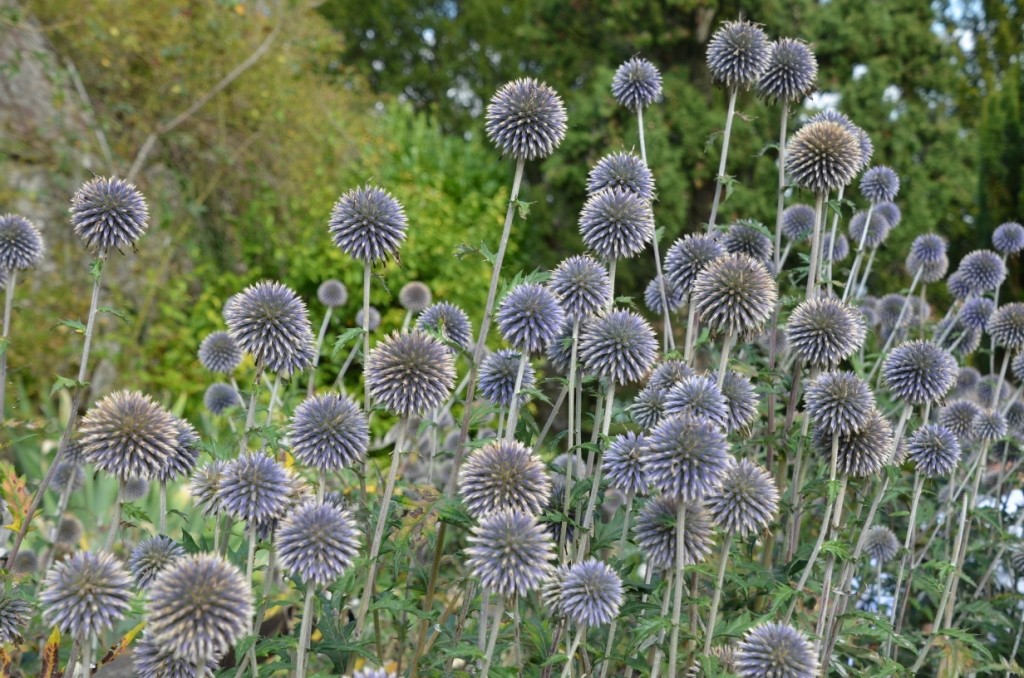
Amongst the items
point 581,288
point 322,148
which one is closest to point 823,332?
point 581,288

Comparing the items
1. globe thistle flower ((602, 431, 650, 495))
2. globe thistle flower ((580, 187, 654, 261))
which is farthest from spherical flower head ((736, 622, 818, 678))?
globe thistle flower ((580, 187, 654, 261))

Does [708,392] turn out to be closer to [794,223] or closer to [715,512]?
[715,512]

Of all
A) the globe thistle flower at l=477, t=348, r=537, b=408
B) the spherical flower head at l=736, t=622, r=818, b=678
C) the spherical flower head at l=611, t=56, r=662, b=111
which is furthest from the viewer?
the spherical flower head at l=611, t=56, r=662, b=111

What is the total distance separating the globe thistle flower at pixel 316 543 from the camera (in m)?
1.90

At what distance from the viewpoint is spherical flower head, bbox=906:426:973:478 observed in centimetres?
291

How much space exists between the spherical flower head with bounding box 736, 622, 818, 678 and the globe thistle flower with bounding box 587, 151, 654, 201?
149 cm

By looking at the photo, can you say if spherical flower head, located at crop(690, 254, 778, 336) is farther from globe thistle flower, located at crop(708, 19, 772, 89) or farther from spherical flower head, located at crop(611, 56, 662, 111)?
spherical flower head, located at crop(611, 56, 662, 111)

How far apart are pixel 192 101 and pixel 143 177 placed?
0.80 metres

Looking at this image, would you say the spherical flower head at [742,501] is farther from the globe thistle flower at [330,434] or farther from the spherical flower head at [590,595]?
the globe thistle flower at [330,434]

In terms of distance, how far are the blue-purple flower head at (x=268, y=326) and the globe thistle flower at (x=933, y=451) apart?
2.01 meters

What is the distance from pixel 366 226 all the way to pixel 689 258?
3.46 ft

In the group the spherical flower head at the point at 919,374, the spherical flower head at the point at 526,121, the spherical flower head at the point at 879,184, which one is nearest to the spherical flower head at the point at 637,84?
the spherical flower head at the point at 526,121

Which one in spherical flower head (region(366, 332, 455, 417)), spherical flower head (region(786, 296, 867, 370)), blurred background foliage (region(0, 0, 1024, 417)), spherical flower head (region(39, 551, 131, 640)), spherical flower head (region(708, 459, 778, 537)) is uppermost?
blurred background foliage (region(0, 0, 1024, 417))

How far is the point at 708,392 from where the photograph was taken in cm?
225
